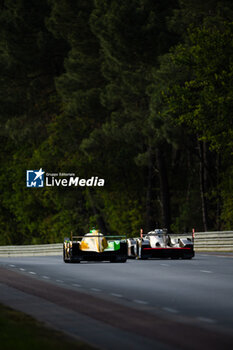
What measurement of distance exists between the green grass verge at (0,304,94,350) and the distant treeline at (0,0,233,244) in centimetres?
2957

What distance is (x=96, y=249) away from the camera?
33.8 metres

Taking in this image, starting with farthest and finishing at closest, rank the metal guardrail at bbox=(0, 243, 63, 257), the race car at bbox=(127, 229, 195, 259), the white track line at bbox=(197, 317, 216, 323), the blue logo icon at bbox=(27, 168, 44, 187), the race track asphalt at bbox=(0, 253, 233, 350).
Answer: the blue logo icon at bbox=(27, 168, 44, 187) < the metal guardrail at bbox=(0, 243, 63, 257) < the race car at bbox=(127, 229, 195, 259) < the white track line at bbox=(197, 317, 216, 323) < the race track asphalt at bbox=(0, 253, 233, 350)

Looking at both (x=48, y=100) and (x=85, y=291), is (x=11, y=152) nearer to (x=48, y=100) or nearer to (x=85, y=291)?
(x=48, y=100)

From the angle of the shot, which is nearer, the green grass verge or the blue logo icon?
the green grass verge

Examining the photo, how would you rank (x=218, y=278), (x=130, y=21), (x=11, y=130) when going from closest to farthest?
(x=218, y=278) < (x=130, y=21) < (x=11, y=130)

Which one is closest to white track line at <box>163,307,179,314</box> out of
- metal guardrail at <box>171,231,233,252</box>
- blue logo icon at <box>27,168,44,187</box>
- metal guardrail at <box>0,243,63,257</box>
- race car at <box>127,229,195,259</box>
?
race car at <box>127,229,195,259</box>

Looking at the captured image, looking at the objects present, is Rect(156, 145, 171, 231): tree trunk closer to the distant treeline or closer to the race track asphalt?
the distant treeline

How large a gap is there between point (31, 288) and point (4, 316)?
6.85 meters

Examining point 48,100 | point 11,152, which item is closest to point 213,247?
point 48,100

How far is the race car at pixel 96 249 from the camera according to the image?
33.7 metres

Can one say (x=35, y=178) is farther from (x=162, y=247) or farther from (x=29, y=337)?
(x=29, y=337)

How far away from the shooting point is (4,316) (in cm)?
1418

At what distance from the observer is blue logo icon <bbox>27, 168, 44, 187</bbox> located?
8947 cm

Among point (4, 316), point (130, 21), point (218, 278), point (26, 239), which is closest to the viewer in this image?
point (4, 316)
